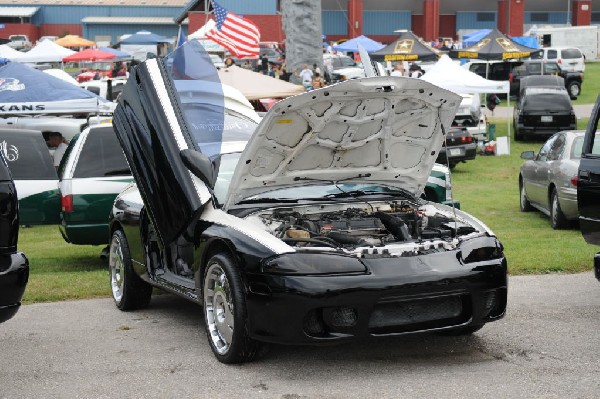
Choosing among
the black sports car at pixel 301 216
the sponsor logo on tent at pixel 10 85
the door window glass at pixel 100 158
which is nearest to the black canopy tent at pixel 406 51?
the sponsor logo on tent at pixel 10 85

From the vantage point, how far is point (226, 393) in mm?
5793

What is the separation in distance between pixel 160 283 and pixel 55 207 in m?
4.07

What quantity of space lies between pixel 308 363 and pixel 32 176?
621 centimetres

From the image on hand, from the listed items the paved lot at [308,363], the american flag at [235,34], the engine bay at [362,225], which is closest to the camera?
the paved lot at [308,363]

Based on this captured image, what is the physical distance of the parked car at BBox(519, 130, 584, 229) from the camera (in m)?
13.3

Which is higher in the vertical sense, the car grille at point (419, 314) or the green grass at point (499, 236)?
the car grille at point (419, 314)

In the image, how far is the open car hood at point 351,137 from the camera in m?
6.70

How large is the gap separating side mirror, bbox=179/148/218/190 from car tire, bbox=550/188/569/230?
7938mm

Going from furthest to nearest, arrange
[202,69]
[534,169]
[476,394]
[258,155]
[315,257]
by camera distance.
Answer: [534,169] → [202,69] → [258,155] → [315,257] → [476,394]

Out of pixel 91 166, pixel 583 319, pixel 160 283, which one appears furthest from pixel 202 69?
pixel 91 166

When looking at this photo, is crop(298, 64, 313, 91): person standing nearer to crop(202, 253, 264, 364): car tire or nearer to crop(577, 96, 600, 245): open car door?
crop(577, 96, 600, 245): open car door

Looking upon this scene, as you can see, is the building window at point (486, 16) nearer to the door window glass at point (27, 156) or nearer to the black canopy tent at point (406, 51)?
the black canopy tent at point (406, 51)

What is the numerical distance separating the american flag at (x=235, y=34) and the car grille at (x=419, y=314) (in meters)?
20.8

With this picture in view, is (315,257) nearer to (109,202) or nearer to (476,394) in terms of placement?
(476,394)
